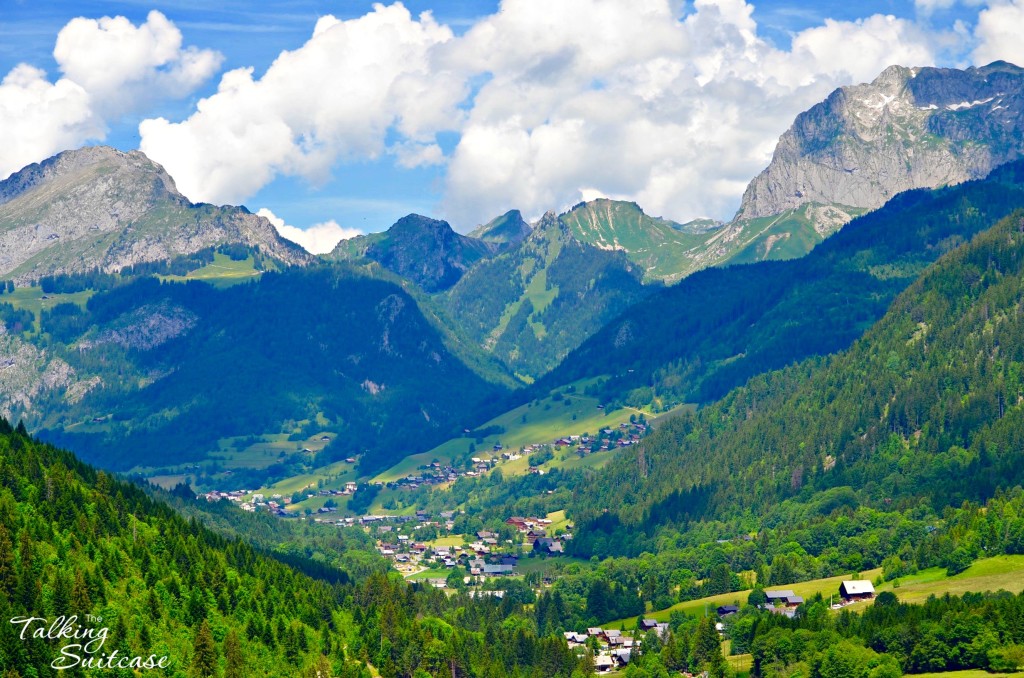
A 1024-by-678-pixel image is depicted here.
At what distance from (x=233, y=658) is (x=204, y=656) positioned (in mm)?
3767

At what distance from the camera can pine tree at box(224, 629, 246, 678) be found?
169875mm

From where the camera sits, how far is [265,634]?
610 ft

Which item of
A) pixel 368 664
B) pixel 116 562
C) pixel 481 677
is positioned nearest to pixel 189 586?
pixel 116 562

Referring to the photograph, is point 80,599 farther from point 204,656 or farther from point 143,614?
point 204,656

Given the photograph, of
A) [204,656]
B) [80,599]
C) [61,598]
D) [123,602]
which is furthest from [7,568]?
[204,656]

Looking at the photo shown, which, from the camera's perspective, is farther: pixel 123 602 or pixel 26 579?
pixel 123 602

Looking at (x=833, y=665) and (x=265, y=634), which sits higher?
(x=265, y=634)

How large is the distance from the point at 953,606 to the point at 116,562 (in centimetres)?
10322

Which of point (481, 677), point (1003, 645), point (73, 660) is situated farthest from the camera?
point (481, 677)

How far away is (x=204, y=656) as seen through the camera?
170m

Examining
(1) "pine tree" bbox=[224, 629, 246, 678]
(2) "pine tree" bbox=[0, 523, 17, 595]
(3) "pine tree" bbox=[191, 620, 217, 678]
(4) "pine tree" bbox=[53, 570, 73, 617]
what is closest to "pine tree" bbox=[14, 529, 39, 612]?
(2) "pine tree" bbox=[0, 523, 17, 595]

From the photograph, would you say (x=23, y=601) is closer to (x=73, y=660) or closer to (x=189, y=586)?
(x=73, y=660)

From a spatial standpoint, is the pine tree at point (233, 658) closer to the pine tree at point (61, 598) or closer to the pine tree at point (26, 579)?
the pine tree at point (61, 598)

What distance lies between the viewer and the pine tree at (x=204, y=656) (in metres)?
168
